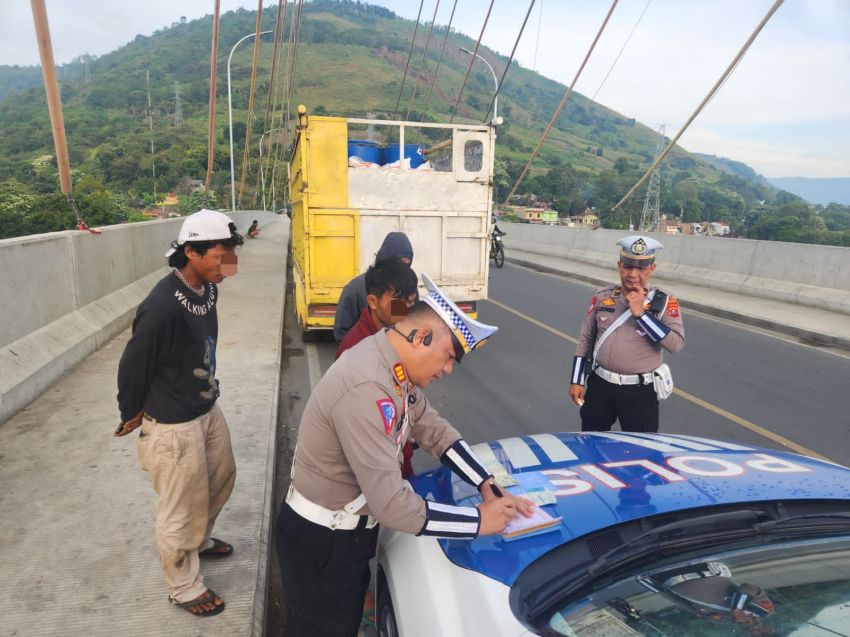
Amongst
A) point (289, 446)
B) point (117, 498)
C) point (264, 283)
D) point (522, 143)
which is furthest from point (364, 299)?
point (522, 143)

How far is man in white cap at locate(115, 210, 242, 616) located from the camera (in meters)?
2.38

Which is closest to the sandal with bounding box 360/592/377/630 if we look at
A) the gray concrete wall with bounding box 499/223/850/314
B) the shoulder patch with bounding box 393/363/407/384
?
the shoulder patch with bounding box 393/363/407/384

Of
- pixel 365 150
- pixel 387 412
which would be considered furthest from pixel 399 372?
pixel 365 150

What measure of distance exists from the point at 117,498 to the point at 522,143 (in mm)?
126141

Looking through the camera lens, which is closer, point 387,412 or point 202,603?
point 387,412

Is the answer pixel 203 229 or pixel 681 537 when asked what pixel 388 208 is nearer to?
pixel 203 229

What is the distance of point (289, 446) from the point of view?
189 inches

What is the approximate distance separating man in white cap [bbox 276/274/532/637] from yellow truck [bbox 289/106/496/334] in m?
5.55

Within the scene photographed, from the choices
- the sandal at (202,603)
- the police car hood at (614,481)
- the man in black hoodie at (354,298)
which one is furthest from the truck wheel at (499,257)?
the sandal at (202,603)

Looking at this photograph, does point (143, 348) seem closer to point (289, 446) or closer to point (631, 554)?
point (631, 554)

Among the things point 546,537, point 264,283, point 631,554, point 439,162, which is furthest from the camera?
point 264,283

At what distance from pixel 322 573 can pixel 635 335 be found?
2204 mm

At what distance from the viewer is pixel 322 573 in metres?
2.02

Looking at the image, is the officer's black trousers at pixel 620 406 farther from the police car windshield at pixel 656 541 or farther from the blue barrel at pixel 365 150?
the blue barrel at pixel 365 150
